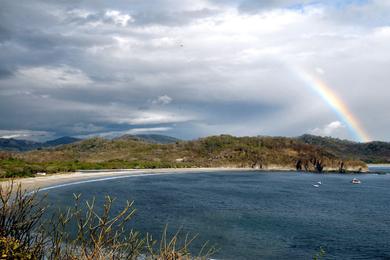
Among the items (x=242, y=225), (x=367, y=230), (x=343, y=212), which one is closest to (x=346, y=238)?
(x=367, y=230)

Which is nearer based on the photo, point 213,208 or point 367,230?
point 367,230

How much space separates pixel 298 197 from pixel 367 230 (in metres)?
38.6

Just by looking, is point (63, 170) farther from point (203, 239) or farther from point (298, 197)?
point (203, 239)

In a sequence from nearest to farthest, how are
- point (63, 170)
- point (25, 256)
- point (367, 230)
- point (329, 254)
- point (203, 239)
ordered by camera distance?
point (25, 256) → point (329, 254) → point (203, 239) → point (367, 230) → point (63, 170)

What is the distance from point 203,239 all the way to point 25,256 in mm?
30410

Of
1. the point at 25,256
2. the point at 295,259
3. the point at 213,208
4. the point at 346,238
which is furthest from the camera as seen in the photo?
the point at 213,208

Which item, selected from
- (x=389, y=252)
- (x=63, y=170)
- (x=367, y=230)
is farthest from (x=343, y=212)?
(x=63, y=170)

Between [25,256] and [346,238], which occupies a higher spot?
[25,256]

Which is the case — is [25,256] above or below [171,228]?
above

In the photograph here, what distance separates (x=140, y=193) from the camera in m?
84.5

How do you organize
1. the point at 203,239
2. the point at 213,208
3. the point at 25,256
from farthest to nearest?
the point at 213,208
the point at 203,239
the point at 25,256

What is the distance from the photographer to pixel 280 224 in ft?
168

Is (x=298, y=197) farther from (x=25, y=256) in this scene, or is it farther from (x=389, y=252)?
(x=25, y=256)

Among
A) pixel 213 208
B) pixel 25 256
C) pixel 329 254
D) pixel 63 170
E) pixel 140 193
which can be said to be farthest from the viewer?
pixel 63 170
